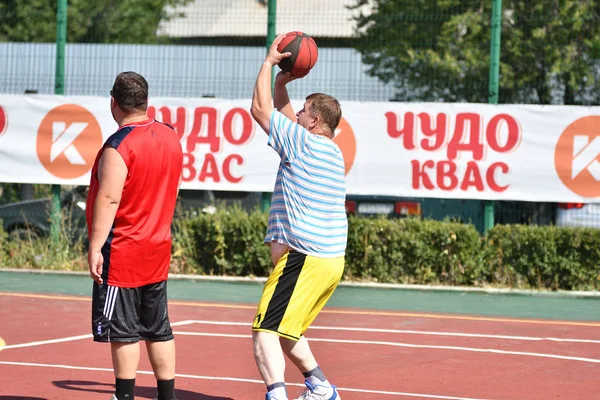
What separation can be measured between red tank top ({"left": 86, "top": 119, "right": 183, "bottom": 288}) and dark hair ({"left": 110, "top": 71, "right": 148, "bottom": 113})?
113mm

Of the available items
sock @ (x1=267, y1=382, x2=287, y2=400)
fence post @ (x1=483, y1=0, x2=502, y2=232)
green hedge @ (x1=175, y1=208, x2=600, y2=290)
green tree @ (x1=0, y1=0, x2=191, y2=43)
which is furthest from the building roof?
sock @ (x1=267, y1=382, x2=287, y2=400)

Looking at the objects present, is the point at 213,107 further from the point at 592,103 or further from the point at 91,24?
the point at 91,24

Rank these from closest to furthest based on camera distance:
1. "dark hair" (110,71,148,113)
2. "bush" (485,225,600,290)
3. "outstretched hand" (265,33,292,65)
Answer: "dark hair" (110,71,148,113), "outstretched hand" (265,33,292,65), "bush" (485,225,600,290)

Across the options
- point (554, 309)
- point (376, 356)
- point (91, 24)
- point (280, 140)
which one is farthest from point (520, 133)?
point (91, 24)

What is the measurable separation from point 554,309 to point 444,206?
10.1 ft

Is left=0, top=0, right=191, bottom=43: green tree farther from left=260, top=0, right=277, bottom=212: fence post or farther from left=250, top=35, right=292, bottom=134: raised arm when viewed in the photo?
left=250, top=35, right=292, bottom=134: raised arm

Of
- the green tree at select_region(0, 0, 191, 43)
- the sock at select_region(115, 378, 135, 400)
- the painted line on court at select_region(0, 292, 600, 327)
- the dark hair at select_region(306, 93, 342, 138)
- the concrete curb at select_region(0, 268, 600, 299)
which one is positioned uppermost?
the green tree at select_region(0, 0, 191, 43)

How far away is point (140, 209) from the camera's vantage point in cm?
631

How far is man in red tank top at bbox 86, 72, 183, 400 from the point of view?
617 centimetres

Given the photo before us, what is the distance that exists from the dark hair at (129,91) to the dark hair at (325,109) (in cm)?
102

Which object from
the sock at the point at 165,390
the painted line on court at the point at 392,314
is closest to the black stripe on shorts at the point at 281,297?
the sock at the point at 165,390

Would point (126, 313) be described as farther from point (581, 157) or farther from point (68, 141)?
point (581, 157)

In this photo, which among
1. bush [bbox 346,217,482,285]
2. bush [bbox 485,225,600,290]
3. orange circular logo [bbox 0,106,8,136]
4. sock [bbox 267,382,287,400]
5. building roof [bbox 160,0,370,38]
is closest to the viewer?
sock [bbox 267,382,287,400]

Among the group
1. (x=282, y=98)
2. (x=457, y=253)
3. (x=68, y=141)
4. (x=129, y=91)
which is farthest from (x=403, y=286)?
(x=129, y=91)
